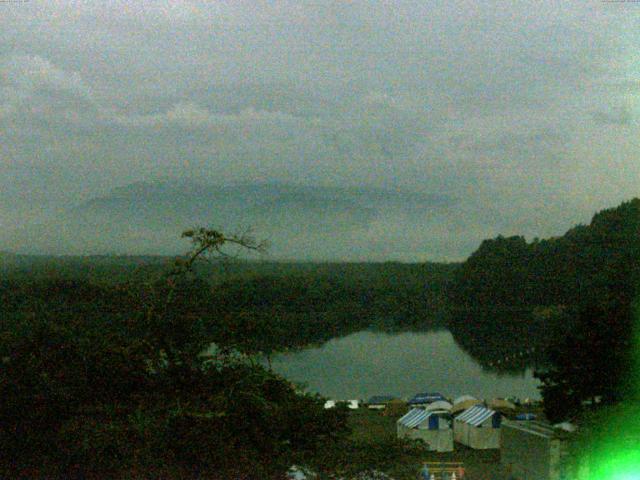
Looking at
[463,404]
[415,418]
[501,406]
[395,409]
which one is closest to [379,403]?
[395,409]

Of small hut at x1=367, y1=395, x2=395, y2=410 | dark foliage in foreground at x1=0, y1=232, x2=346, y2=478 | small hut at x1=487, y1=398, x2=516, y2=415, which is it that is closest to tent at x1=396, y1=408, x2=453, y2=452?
small hut at x1=487, y1=398, x2=516, y2=415

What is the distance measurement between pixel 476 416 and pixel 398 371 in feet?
68.1

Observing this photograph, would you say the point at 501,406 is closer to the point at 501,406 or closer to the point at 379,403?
the point at 501,406

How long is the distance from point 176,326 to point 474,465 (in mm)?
8950

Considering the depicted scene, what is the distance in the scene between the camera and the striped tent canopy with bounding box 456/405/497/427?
13.9 meters

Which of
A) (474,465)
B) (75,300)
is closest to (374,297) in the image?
(474,465)

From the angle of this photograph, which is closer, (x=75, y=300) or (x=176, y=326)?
(x=176, y=326)

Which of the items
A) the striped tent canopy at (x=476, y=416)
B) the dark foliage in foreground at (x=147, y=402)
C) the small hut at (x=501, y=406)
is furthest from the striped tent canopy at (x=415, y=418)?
the dark foliage in foreground at (x=147, y=402)

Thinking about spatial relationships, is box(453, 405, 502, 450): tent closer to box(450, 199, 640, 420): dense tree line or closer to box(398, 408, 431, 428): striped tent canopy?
box(398, 408, 431, 428): striped tent canopy

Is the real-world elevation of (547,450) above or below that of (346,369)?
above

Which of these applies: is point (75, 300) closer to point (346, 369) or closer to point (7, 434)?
point (7, 434)

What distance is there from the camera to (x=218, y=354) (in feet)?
13.2

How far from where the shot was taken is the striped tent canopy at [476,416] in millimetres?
13867

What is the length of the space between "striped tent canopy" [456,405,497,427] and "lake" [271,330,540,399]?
792 centimetres
